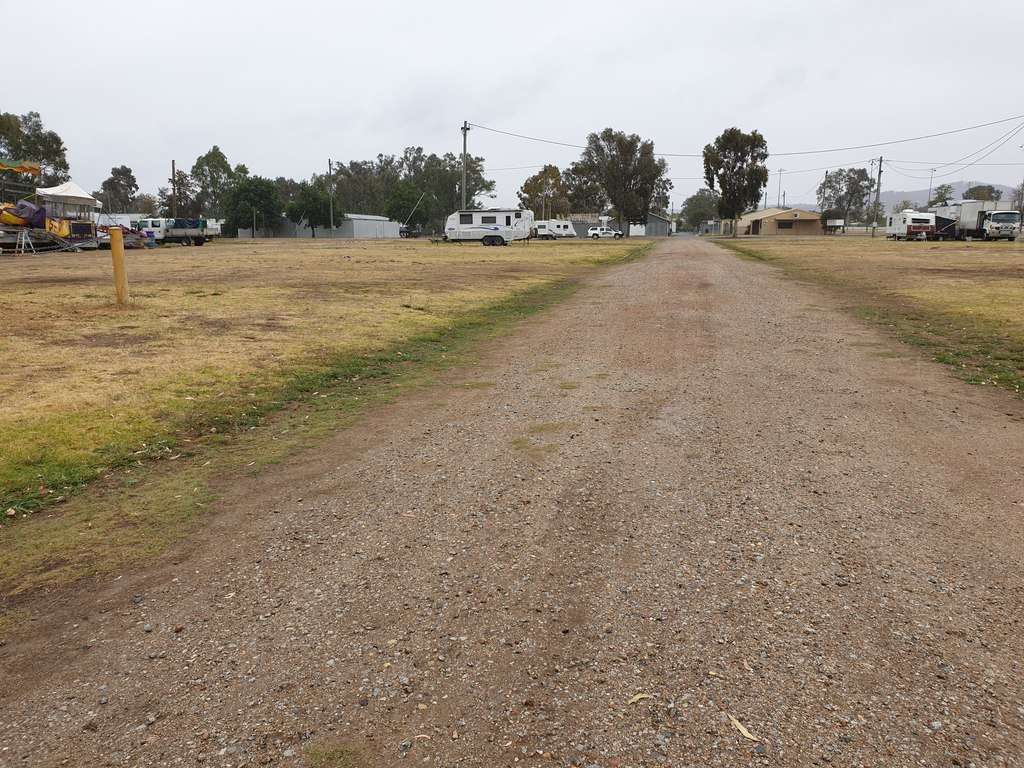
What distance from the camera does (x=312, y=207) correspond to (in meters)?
84.8

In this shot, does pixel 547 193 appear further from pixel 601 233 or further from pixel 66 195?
pixel 66 195

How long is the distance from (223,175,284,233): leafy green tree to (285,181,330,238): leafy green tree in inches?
93.0

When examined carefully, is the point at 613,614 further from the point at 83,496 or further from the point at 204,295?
the point at 204,295

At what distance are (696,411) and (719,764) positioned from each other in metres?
4.13

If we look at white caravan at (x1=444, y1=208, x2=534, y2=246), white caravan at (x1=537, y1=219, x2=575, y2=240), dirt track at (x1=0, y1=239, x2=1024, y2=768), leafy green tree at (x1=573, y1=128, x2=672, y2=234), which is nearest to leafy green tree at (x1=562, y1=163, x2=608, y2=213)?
leafy green tree at (x1=573, y1=128, x2=672, y2=234)

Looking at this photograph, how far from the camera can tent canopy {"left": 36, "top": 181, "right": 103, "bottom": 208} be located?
36.1 metres

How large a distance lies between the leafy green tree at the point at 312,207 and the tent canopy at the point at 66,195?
45.8 m

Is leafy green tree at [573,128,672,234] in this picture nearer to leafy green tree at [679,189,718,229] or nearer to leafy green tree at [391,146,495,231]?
leafy green tree at [391,146,495,231]

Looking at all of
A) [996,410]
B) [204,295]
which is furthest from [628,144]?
[996,410]

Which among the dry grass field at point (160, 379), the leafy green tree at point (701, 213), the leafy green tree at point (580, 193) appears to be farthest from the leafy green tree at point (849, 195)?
the dry grass field at point (160, 379)

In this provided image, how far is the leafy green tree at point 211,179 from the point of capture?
351ft

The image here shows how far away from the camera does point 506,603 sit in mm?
3059

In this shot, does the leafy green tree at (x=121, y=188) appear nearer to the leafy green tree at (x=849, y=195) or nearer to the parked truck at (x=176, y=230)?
the parked truck at (x=176, y=230)

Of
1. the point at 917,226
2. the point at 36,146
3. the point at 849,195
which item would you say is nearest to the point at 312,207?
the point at 36,146
